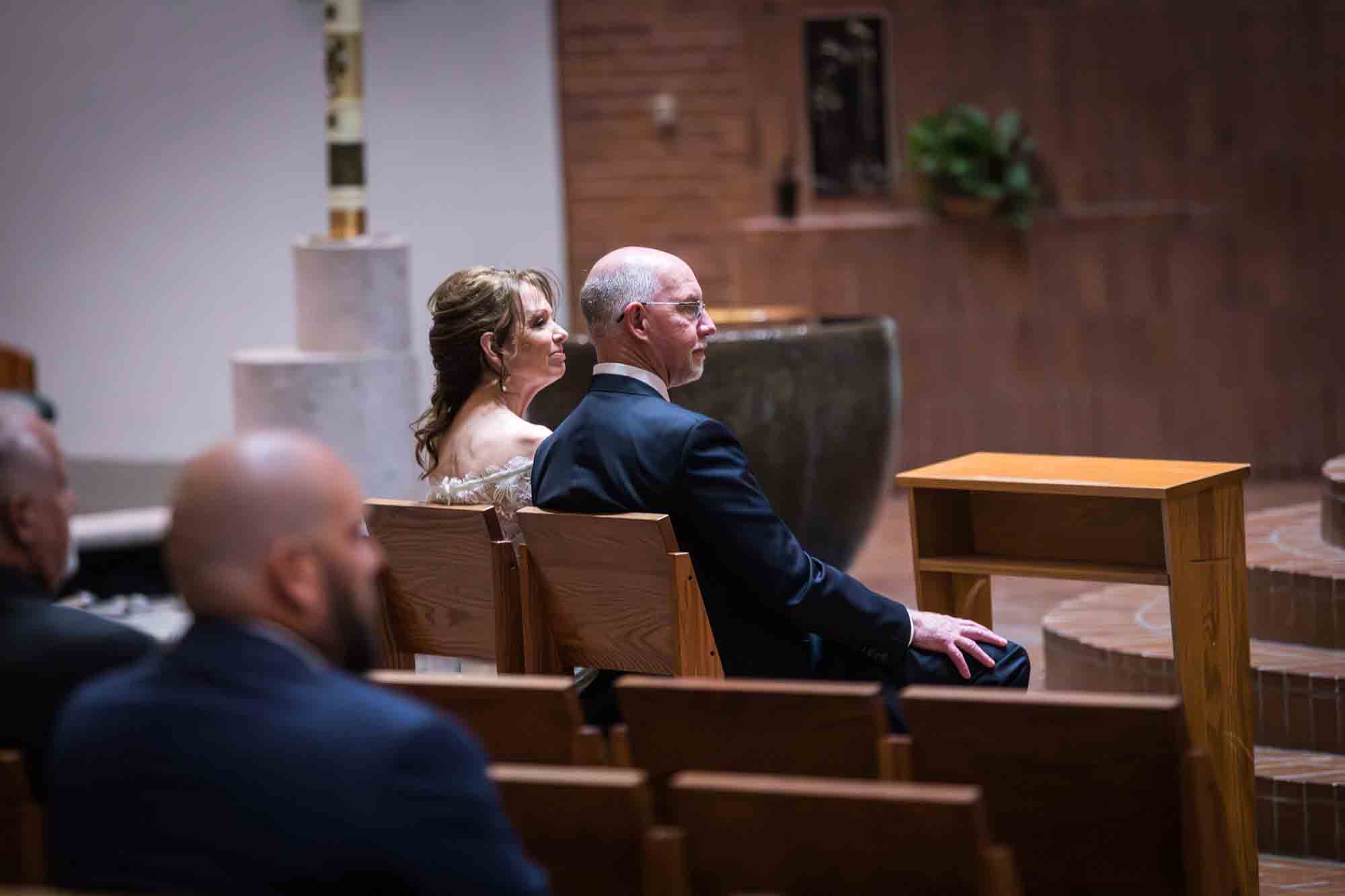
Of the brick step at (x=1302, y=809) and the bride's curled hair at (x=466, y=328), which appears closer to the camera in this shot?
the bride's curled hair at (x=466, y=328)

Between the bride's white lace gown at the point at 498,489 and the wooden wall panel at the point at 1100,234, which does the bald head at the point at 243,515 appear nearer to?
the bride's white lace gown at the point at 498,489

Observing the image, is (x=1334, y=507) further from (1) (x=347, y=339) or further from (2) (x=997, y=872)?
(1) (x=347, y=339)

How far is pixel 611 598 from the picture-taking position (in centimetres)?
281

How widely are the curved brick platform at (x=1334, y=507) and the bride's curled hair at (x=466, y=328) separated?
2.13 metres

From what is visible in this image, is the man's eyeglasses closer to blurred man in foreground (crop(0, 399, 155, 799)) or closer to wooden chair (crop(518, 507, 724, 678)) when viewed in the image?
wooden chair (crop(518, 507, 724, 678))

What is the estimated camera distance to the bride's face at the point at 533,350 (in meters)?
3.37

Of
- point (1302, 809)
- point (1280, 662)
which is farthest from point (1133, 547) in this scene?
point (1280, 662)

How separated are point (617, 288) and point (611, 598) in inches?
23.0

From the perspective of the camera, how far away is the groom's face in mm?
3084

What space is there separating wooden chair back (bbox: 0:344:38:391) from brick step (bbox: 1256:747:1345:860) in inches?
241

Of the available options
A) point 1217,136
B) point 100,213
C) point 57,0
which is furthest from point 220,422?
point 1217,136

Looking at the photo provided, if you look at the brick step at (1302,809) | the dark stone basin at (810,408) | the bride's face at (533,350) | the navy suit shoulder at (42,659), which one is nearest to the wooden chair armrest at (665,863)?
the navy suit shoulder at (42,659)

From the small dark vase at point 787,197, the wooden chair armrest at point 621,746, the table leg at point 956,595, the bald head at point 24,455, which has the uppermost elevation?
the small dark vase at point 787,197

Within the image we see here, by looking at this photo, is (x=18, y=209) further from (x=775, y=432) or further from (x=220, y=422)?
(x=775, y=432)
